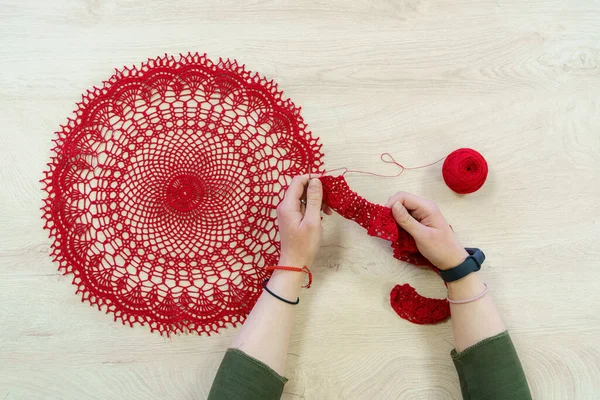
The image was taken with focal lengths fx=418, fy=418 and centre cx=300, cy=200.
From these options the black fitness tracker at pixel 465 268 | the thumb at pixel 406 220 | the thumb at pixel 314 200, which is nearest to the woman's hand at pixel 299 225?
the thumb at pixel 314 200

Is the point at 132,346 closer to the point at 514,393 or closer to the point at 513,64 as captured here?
the point at 514,393

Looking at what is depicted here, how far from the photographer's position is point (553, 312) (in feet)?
2.78

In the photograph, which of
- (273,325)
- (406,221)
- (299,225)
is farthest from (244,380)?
(406,221)

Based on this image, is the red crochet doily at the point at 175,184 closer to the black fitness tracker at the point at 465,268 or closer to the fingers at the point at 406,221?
the fingers at the point at 406,221

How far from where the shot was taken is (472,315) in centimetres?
77

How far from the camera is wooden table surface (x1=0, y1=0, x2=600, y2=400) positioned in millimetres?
832

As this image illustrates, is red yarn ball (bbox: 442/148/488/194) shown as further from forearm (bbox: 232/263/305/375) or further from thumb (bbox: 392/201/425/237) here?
forearm (bbox: 232/263/305/375)

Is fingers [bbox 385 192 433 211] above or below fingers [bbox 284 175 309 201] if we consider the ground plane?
above

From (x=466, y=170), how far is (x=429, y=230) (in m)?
0.15

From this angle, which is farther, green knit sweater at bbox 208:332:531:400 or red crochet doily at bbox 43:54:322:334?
red crochet doily at bbox 43:54:322:334

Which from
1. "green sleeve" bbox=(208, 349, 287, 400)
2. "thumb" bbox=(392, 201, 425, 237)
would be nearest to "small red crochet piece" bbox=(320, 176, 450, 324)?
"thumb" bbox=(392, 201, 425, 237)

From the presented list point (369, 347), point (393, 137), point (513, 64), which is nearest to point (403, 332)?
point (369, 347)

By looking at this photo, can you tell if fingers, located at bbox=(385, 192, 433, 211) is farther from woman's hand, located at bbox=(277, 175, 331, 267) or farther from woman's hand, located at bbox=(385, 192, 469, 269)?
woman's hand, located at bbox=(277, 175, 331, 267)

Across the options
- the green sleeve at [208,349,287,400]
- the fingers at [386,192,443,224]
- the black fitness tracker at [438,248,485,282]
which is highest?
the fingers at [386,192,443,224]
